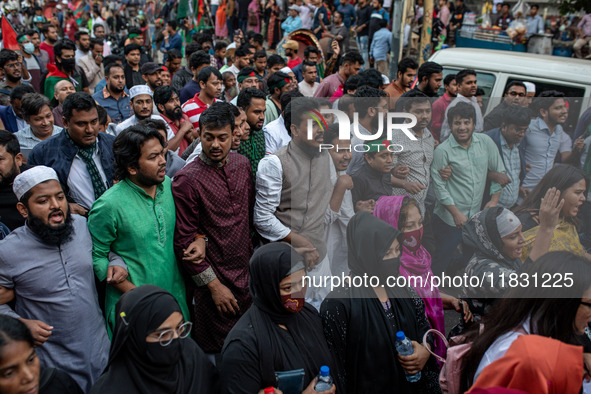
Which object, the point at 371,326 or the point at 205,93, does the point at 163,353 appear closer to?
the point at 371,326

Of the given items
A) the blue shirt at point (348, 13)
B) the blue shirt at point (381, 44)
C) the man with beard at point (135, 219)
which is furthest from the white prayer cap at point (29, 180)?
the blue shirt at point (348, 13)

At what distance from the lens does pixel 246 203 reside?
10.6 ft

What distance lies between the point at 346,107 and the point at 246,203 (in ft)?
6.90

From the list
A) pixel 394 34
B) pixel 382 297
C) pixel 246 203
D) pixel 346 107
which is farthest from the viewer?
pixel 394 34

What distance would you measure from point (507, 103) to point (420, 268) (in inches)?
133

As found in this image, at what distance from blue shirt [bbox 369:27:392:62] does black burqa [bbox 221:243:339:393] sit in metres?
8.97

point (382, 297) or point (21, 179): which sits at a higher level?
point (21, 179)

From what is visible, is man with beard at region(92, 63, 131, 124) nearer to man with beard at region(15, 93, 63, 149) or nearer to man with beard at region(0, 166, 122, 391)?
man with beard at region(15, 93, 63, 149)

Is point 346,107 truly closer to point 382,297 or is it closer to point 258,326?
point 382,297

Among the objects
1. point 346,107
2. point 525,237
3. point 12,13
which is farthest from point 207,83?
point 12,13

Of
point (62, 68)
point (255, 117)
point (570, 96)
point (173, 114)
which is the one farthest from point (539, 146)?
point (62, 68)

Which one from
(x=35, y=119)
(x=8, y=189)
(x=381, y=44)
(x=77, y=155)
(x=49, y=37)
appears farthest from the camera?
(x=381, y=44)

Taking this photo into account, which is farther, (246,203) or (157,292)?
(246,203)

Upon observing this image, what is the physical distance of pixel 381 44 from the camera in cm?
1047
